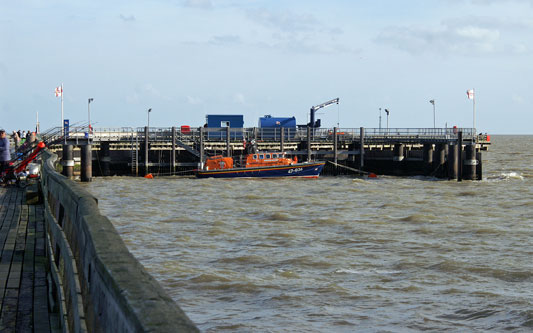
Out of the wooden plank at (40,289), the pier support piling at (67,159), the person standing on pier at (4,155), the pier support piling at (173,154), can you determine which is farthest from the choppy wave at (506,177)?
the wooden plank at (40,289)

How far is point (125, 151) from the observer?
5881 centimetres

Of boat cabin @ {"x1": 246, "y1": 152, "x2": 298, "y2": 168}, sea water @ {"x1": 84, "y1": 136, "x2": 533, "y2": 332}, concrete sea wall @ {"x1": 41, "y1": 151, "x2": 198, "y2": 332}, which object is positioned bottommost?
sea water @ {"x1": 84, "y1": 136, "x2": 533, "y2": 332}

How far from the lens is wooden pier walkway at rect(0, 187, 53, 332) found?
8.88m

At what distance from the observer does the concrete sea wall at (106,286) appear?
346cm

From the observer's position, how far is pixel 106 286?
4.35 metres

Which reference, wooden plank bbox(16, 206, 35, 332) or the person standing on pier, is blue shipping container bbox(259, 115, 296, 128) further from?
wooden plank bbox(16, 206, 35, 332)

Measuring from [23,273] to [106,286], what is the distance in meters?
7.83

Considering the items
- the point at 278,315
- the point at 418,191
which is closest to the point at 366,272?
the point at 278,315

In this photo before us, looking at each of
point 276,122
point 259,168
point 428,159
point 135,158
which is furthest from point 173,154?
point 276,122

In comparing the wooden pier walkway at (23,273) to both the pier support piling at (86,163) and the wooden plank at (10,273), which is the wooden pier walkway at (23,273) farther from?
the pier support piling at (86,163)

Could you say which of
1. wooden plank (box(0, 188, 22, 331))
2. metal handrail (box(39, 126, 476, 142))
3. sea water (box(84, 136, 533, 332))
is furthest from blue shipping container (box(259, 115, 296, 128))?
wooden plank (box(0, 188, 22, 331))

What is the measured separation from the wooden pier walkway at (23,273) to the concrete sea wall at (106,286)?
66cm

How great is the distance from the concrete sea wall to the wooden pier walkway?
2.16 ft

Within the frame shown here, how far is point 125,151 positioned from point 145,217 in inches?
1241
